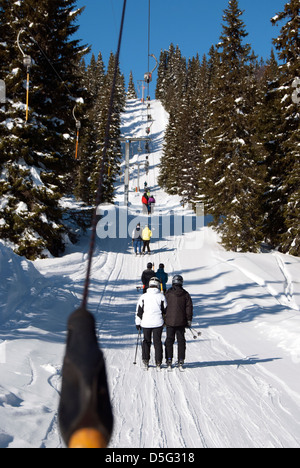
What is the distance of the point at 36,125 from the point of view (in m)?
16.2

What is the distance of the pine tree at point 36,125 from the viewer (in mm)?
15398

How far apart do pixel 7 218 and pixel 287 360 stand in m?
12.1

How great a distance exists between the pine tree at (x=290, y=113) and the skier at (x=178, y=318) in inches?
622

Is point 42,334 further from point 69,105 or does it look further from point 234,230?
point 234,230

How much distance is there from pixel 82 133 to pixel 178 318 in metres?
14.8

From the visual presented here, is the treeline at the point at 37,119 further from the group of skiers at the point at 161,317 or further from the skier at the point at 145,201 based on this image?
the skier at the point at 145,201

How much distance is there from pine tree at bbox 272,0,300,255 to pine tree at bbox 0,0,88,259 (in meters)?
13.0

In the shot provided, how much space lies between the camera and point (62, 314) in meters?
10.2

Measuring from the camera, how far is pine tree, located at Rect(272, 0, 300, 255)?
21.4 m

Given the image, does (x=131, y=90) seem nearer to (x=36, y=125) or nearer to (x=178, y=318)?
(x=36, y=125)

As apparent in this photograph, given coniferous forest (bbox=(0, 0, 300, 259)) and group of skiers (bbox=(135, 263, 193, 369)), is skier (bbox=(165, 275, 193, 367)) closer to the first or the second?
group of skiers (bbox=(135, 263, 193, 369))

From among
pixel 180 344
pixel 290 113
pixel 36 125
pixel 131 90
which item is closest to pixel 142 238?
pixel 36 125
